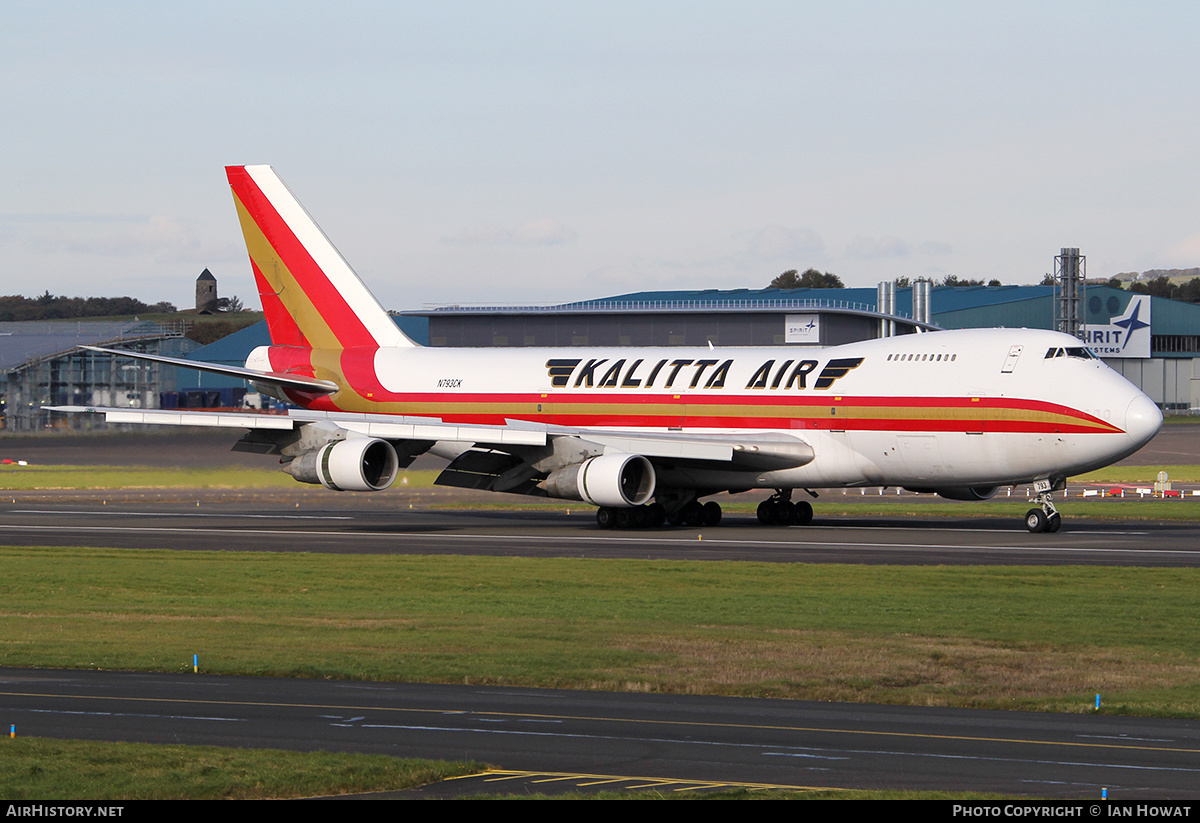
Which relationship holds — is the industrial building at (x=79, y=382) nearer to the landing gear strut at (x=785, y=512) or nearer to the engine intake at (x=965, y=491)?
the landing gear strut at (x=785, y=512)

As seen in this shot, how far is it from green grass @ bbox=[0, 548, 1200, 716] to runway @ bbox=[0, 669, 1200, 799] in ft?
3.38

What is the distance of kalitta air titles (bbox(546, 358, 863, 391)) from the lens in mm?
39844

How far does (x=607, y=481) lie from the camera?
1508 inches

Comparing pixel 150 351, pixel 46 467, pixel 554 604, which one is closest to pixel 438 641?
pixel 554 604

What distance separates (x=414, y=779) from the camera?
12039mm

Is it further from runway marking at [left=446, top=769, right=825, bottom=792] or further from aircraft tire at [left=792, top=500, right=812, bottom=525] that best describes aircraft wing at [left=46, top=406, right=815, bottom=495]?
runway marking at [left=446, top=769, right=825, bottom=792]

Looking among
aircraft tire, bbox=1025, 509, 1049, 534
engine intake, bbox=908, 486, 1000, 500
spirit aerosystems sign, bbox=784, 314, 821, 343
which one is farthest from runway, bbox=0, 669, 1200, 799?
spirit aerosystems sign, bbox=784, 314, 821, 343

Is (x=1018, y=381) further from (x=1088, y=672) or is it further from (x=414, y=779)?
(x=414, y=779)

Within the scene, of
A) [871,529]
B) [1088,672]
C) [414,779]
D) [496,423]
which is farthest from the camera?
[496,423]

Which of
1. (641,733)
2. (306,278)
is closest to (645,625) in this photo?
(641,733)

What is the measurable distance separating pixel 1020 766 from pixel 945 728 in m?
2.01

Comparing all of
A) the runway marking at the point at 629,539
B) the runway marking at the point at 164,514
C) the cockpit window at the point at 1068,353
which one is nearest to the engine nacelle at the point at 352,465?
the runway marking at the point at 629,539

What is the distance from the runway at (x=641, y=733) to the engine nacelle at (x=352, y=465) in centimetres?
2183

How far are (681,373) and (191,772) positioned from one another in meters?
31.1
